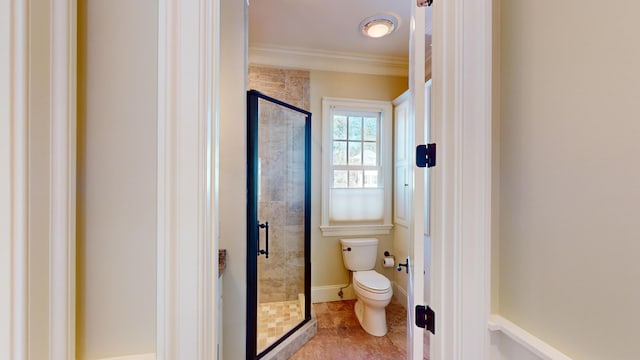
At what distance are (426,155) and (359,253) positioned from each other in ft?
6.67

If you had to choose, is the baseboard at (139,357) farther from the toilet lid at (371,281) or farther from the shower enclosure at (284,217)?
the toilet lid at (371,281)

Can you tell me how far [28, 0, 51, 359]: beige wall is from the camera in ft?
1.60

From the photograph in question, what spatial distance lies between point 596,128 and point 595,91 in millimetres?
78

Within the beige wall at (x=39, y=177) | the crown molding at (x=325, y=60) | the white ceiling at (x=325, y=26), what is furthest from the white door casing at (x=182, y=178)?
the crown molding at (x=325, y=60)

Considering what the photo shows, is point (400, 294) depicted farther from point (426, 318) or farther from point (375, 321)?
point (426, 318)

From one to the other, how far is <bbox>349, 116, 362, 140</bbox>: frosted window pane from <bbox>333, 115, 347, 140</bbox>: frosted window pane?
72 millimetres

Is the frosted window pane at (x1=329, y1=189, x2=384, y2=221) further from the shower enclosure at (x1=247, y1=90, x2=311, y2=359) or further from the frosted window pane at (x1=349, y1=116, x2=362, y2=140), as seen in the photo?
the frosted window pane at (x1=349, y1=116, x2=362, y2=140)

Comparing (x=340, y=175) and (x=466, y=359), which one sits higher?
(x=340, y=175)

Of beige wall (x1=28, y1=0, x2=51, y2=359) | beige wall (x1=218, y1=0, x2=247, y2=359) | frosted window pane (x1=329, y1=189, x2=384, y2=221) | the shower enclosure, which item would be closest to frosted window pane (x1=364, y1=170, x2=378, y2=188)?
frosted window pane (x1=329, y1=189, x2=384, y2=221)

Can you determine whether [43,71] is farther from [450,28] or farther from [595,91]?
[595,91]

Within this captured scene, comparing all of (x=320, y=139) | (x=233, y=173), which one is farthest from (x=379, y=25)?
Result: (x=233, y=173)

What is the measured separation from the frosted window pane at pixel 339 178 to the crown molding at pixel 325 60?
112 centimetres

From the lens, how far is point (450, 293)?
30.6 inches
